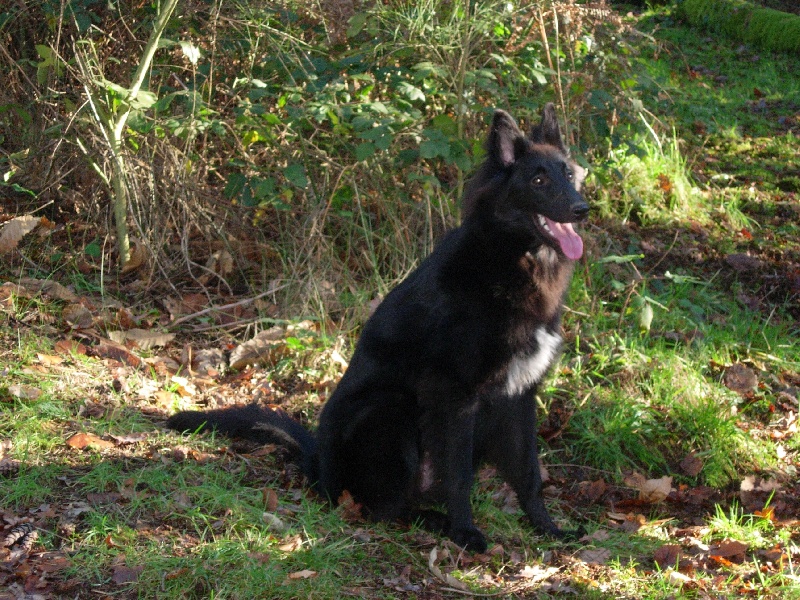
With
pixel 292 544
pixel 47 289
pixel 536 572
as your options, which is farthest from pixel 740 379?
pixel 47 289

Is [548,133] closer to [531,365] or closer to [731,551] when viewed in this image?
[531,365]

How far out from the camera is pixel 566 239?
342 centimetres

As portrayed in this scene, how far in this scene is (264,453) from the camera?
3.99 meters

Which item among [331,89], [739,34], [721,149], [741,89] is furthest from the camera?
[739,34]

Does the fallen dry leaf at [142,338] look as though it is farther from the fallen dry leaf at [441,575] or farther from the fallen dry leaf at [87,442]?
the fallen dry leaf at [441,575]

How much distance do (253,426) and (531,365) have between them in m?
1.32

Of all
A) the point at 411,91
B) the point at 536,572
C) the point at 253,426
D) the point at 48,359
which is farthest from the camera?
the point at 411,91

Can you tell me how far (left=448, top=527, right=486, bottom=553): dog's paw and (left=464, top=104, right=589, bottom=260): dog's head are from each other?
122cm

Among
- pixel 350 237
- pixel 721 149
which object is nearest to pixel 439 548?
pixel 350 237

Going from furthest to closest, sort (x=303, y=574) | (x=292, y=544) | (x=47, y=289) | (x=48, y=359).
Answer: (x=47, y=289)
(x=48, y=359)
(x=292, y=544)
(x=303, y=574)

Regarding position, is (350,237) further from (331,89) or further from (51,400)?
(51,400)

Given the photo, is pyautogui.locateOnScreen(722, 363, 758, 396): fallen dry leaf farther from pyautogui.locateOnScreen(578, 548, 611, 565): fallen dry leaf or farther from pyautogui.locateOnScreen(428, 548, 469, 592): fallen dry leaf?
pyautogui.locateOnScreen(428, 548, 469, 592): fallen dry leaf

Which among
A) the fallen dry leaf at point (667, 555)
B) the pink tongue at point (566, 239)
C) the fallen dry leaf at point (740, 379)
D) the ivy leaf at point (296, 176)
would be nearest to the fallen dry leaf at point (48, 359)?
the ivy leaf at point (296, 176)

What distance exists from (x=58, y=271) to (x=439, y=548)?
334 centimetres
